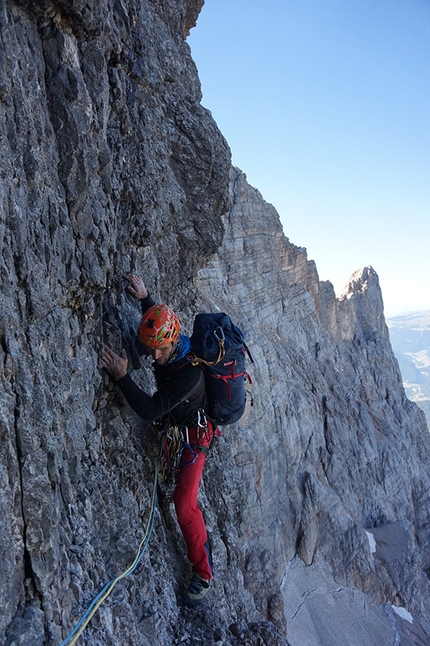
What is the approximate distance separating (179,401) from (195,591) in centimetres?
272

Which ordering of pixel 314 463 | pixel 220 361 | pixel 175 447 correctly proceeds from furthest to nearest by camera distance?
1. pixel 314 463
2. pixel 175 447
3. pixel 220 361

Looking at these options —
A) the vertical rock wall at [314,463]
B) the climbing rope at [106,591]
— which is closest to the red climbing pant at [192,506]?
the climbing rope at [106,591]

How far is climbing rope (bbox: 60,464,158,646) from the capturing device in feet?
13.8

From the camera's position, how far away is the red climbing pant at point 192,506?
6.61 m

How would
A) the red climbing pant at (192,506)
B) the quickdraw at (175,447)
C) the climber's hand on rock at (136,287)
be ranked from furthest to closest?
the climber's hand on rock at (136,287) → the quickdraw at (175,447) → the red climbing pant at (192,506)

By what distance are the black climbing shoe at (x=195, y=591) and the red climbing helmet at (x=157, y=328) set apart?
11.0ft

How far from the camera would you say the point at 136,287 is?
721 cm

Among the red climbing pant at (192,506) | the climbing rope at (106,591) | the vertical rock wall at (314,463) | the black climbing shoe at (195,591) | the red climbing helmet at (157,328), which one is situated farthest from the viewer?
the vertical rock wall at (314,463)

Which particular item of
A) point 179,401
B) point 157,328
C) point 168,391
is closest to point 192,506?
point 179,401

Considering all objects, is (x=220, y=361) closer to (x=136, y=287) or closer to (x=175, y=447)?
(x=175, y=447)

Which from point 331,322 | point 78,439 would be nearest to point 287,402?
point 331,322

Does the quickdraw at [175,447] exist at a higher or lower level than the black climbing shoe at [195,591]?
higher

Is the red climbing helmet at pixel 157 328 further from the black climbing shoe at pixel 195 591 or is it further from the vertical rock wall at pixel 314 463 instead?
the vertical rock wall at pixel 314 463

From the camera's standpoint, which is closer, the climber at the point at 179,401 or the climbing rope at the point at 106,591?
the climbing rope at the point at 106,591
